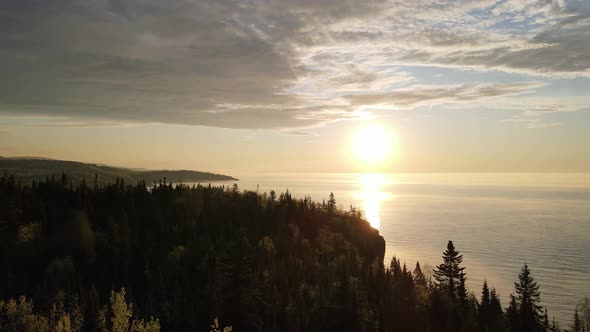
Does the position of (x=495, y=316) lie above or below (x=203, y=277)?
above

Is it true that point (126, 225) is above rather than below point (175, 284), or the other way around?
above

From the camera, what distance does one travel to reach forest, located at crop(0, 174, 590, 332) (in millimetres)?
98812

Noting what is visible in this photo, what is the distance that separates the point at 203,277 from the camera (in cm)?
13262

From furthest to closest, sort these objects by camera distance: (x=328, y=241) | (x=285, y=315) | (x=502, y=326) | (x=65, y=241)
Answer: (x=328, y=241) → (x=65, y=241) → (x=285, y=315) → (x=502, y=326)

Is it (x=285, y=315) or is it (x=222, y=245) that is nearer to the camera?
(x=285, y=315)

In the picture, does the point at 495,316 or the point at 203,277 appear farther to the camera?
the point at 203,277

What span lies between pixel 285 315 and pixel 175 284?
36.5 m

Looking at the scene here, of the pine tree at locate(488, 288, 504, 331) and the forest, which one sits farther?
the pine tree at locate(488, 288, 504, 331)

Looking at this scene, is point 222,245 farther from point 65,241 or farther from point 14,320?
point 14,320

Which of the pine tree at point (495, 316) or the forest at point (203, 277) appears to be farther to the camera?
the pine tree at point (495, 316)

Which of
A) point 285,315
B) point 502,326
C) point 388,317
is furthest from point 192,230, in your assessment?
point 502,326

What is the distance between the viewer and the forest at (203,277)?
98.8 meters

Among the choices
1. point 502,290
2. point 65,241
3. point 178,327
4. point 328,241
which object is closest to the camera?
point 178,327

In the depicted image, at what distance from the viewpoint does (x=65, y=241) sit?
487ft
